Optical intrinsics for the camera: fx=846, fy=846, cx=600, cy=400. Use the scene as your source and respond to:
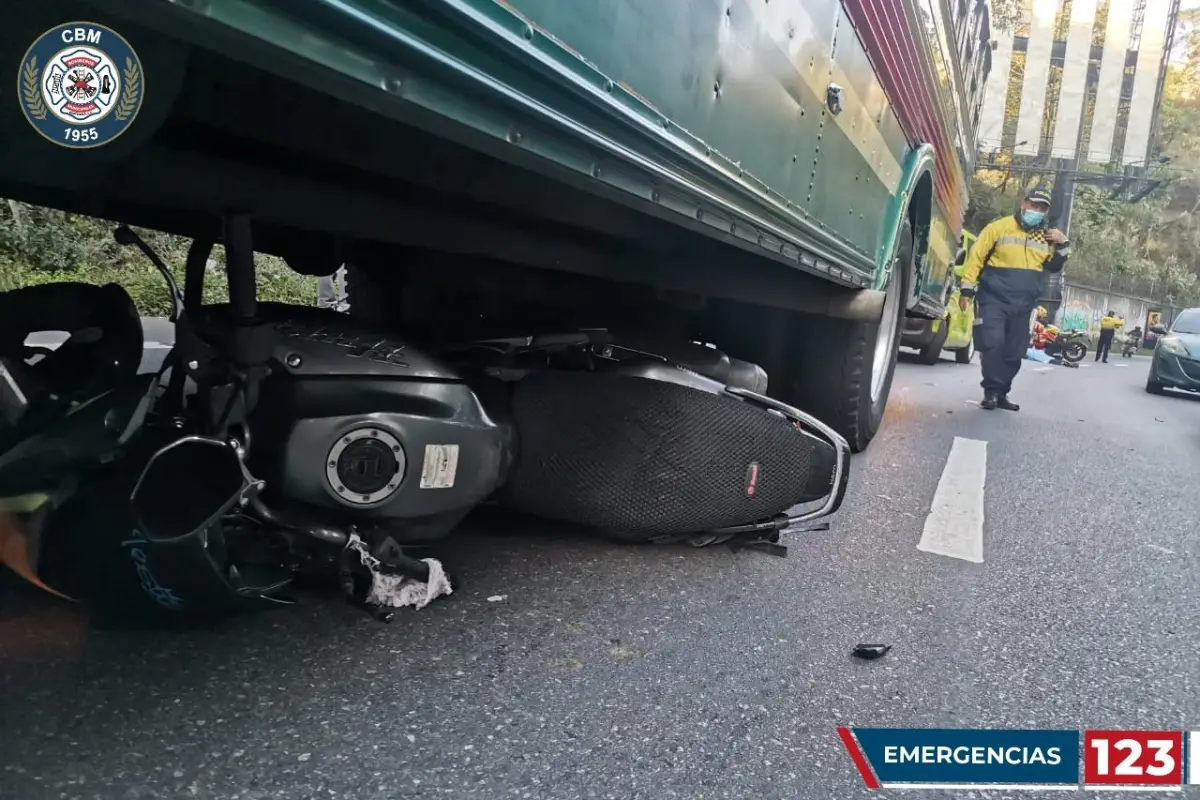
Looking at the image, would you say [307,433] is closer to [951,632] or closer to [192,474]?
[192,474]

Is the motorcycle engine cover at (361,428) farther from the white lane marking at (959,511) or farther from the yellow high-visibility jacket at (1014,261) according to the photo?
the yellow high-visibility jacket at (1014,261)

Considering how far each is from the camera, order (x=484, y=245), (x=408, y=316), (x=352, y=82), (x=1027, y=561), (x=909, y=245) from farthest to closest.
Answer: (x=909, y=245) < (x=408, y=316) < (x=1027, y=561) < (x=484, y=245) < (x=352, y=82)

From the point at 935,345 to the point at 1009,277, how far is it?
498 cm

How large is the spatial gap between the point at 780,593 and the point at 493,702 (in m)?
0.97

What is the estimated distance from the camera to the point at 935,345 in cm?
1135

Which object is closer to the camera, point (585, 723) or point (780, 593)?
point (585, 723)

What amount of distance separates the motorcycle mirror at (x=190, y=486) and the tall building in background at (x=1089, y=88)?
25.1 m

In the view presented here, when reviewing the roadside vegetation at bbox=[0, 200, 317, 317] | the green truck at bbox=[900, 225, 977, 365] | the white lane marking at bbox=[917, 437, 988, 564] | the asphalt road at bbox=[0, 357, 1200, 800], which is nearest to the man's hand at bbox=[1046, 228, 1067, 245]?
the white lane marking at bbox=[917, 437, 988, 564]

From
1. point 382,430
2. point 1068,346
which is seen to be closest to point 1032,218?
point 382,430

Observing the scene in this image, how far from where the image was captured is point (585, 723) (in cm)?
161

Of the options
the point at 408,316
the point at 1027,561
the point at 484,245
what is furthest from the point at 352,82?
the point at 1027,561

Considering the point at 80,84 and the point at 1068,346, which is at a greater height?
the point at 80,84

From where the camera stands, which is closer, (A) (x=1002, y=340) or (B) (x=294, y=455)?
(B) (x=294, y=455)

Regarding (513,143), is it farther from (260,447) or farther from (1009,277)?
(1009,277)
